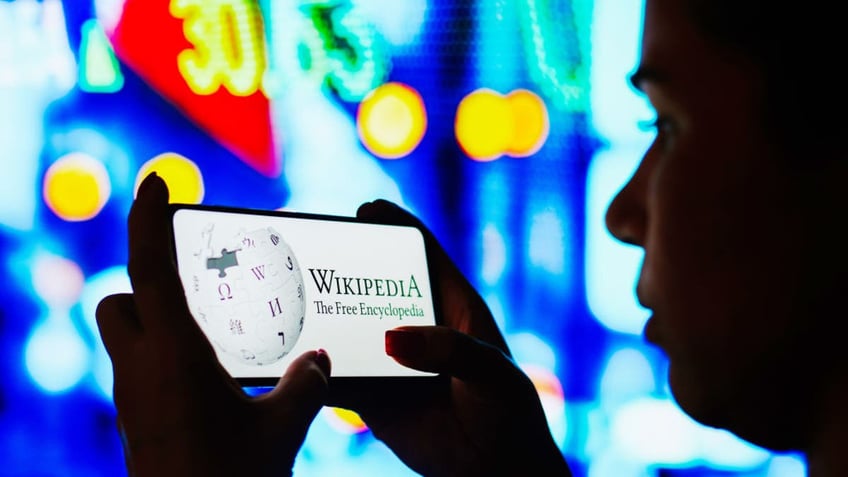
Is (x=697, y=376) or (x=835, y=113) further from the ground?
(x=835, y=113)

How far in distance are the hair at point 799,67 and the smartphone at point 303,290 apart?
1.51 feet

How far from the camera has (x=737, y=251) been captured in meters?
0.60

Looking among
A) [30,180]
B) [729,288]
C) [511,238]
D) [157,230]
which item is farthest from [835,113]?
[30,180]

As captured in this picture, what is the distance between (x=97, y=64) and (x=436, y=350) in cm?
113

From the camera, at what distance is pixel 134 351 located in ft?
2.18

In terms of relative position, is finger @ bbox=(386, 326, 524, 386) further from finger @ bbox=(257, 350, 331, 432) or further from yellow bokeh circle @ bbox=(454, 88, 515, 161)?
yellow bokeh circle @ bbox=(454, 88, 515, 161)

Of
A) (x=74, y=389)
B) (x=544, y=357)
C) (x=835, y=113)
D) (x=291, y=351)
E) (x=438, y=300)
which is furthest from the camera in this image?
(x=544, y=357)

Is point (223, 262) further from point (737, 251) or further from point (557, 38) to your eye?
point (557, 38)

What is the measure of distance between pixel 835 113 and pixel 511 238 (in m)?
1.29

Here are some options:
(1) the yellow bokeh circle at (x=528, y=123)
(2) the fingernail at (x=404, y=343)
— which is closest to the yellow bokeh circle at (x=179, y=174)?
(1) the yellow bokeh circle at (x=528, y=123)

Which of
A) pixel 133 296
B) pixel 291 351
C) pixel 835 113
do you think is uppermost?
pixel 835 113

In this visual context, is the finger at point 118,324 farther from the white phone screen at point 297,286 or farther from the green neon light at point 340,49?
the green neon light at point 340,49

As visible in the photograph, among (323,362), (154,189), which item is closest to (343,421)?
(323,362)

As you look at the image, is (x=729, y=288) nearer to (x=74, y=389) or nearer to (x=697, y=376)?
(x=697, y=376)
